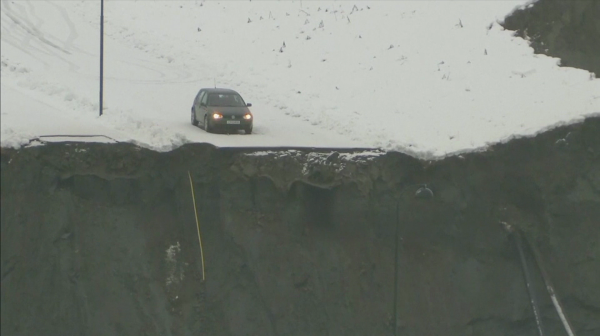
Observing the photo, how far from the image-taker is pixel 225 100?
21.9 m

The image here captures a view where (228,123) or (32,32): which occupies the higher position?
(32,32)

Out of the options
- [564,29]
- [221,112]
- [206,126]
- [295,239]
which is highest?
[564,29]

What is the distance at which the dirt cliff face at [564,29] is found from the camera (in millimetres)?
25984

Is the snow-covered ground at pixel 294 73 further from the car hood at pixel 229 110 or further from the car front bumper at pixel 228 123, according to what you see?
the car hood at pixel 229 110

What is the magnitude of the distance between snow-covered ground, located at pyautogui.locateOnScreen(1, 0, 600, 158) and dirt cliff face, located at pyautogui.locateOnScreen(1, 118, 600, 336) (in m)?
0.87

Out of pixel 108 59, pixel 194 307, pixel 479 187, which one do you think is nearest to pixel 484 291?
pixel 479 187

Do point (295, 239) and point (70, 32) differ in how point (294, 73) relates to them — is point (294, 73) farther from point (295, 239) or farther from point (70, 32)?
point (295, 239)

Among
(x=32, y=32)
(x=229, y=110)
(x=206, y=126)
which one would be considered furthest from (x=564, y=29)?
(x=32, y=32)

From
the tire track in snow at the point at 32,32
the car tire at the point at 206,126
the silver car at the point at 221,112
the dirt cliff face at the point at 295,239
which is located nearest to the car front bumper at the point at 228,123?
the silver car at the point at 221,112

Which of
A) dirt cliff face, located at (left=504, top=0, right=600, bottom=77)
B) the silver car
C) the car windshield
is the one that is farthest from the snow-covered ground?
the car windshield

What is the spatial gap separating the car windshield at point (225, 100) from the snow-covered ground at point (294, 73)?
3.41ft

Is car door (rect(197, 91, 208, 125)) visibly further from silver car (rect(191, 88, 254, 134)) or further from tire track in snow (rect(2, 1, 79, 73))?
tire track in snow (rect(2, 1, 79, 73))

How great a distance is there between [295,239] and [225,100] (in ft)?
18.2

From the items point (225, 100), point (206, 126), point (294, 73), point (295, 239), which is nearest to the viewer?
point (295, 239)
